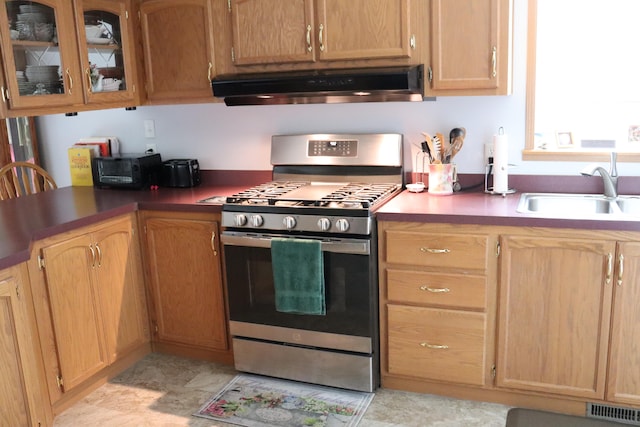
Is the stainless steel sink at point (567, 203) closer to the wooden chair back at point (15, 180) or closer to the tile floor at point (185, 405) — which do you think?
the tile floor at point (185, 405)

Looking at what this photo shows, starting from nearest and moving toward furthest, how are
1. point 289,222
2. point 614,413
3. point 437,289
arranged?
1. point 614,413
2. point 437,289
3. point 289,222

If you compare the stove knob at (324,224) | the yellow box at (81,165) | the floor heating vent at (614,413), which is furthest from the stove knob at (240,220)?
the floor heating vent at (614,413)

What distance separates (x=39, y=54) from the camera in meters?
2.91

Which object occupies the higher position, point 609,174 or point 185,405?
point 609,174

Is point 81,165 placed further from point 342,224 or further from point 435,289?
point 435,289

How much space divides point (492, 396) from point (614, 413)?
0.50m

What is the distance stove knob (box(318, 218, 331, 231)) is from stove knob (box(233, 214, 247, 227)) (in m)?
0.38

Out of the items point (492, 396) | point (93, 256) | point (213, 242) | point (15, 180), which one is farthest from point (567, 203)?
point (15, 180)

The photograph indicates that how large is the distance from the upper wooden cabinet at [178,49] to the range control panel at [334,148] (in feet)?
2.03

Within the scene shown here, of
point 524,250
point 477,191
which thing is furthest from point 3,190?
point 524,250

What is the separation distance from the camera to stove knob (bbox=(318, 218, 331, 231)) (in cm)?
268

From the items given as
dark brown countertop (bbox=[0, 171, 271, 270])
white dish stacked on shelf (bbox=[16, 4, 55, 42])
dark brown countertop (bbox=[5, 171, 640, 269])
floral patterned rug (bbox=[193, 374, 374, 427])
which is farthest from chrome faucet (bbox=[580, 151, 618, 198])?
white dish stacked on shelf (bbox=[16, 4, 55, 42])

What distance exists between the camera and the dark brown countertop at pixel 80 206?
2.51 m

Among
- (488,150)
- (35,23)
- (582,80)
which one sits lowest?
(488,150)
